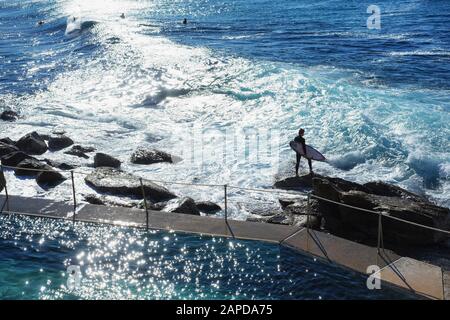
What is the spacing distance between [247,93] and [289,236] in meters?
16.3

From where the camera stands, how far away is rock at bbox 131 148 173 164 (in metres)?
18.0

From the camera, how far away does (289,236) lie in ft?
32.6

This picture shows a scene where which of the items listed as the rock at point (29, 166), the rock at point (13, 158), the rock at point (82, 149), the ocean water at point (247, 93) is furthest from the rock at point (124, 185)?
the rock at point (82, 149)

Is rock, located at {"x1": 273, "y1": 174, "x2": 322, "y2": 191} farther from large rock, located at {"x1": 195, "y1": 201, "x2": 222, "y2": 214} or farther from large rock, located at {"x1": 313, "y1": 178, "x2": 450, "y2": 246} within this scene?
large rock, located at {"x1": 313, "y1": 178, "x2": 450, "y2": 246}

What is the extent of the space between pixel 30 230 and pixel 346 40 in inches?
1181

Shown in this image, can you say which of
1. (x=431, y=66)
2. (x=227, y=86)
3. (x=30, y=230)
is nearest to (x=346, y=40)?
(x=431, y=66)

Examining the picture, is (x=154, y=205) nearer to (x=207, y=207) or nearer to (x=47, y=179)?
(x=207, y=207)

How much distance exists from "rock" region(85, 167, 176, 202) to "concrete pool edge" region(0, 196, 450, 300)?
2685 millimetres

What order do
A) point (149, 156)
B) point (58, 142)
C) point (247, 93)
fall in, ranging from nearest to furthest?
1. point (149, 156)
2. point (58, 142)
3. point (247, 93)

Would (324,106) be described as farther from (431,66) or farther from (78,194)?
(78,194)

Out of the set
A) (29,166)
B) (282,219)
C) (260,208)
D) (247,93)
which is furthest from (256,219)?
(247,93)

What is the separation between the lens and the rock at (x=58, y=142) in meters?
19.5

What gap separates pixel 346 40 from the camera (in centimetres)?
3656

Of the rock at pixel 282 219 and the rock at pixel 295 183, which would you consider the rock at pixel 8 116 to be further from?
the rock at pixel 282 219
